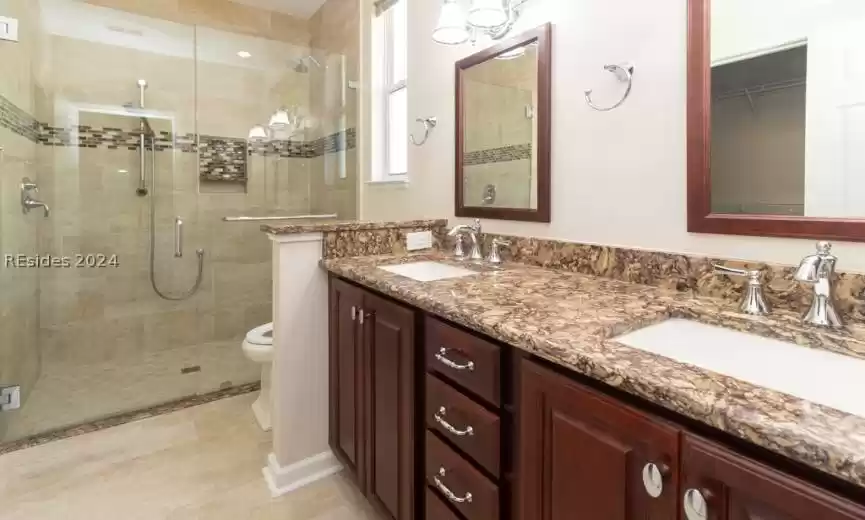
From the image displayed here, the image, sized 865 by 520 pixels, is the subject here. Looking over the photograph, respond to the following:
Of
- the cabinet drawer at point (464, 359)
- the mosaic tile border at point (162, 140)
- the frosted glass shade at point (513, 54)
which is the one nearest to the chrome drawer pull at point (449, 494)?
the cabinet drawer at point (464, 359)

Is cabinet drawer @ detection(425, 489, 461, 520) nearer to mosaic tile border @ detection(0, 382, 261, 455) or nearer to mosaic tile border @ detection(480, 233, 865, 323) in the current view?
mosaic tile border @ detection(480, 233, 865, 323)

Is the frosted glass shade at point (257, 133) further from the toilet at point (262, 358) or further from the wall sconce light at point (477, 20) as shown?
the wall sconce light at point (477, 20)

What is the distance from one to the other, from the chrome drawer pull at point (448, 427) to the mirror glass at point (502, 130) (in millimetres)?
834

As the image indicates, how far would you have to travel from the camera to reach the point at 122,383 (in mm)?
2672

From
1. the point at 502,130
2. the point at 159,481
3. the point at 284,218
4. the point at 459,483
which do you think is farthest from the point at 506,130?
the point at 284,218

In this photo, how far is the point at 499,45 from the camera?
1814 millimetres

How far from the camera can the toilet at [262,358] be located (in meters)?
2.27

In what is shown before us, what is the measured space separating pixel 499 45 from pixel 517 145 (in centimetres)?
39

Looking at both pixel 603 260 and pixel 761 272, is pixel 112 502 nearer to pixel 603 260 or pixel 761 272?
pixel 603 260

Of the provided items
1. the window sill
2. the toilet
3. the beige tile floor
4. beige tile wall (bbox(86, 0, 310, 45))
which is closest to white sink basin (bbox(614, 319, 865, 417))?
the beige tile floor

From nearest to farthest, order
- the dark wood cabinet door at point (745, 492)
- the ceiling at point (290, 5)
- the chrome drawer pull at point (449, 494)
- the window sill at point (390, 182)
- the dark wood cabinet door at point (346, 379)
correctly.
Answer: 1. the dark wood cabinet door at point (745, 492)
2. the chrome drawer pull at point (449, 494)
3. the dark wood cabinet door at point (346, 379)
4. the window sill at point (390, 182)
5. the ceiling at point (290, 5)

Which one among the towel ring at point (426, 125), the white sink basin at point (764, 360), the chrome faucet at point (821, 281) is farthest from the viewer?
the towel ring at point (426, 125)

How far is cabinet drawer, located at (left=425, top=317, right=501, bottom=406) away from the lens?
1.03 meters

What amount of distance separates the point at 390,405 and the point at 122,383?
6.73 feet
